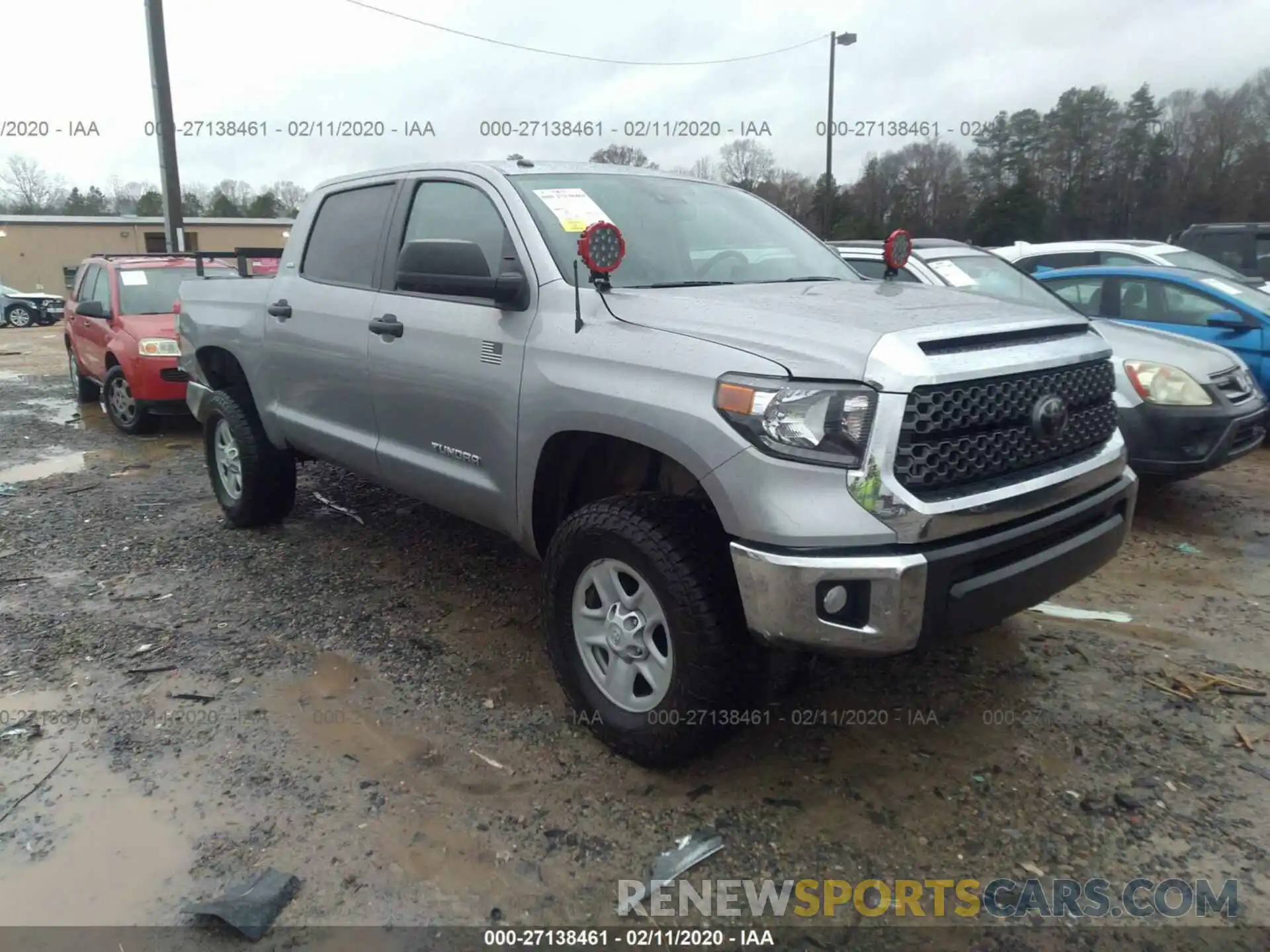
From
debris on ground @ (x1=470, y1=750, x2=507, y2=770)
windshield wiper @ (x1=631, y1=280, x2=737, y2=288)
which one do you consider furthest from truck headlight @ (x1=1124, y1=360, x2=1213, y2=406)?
debris on ground @ (x1=470, y1=750, x2=507, y2=770)

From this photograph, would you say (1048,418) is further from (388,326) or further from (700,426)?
(388,326)

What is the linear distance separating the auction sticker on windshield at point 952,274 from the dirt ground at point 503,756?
210 cm

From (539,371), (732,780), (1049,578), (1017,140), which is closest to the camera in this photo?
(1049,578)

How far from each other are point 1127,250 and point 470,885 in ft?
32.2

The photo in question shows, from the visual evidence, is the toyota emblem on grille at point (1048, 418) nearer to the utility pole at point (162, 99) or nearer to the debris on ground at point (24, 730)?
the debris on ground at point (24, 730)

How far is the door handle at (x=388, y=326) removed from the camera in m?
3.80

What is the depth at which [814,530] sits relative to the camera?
239cm

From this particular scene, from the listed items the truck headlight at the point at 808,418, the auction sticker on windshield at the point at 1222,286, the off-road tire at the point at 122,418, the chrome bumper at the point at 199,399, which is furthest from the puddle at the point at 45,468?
the auction sticker on windshield at the point at 1222,286

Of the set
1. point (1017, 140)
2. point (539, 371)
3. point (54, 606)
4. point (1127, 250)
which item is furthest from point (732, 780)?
point (1017, 140)

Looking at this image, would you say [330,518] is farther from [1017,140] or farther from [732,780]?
[1017,140]

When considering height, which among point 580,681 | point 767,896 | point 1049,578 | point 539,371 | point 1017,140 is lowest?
point 767,896

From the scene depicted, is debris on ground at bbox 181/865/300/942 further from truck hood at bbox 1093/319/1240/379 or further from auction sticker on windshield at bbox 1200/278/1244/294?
auction sticker on windshield at bbox 1200/278/1244/294

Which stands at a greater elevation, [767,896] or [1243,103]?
[1243,103]

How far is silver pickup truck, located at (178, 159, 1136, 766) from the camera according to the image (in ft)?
7.93
